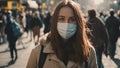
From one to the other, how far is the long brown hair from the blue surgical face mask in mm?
29

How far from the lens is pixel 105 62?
1457 cm

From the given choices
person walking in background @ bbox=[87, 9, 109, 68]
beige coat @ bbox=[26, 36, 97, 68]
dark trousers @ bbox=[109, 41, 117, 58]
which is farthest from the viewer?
dark trousers @ bbox=[109, 41, 117, 58]

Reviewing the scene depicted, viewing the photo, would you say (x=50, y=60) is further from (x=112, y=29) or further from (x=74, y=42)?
(x=112, y=29)

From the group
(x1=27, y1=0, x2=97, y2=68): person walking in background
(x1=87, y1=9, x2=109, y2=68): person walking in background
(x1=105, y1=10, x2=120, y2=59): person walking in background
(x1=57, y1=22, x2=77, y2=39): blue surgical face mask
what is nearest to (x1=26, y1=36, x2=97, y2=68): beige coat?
(x1=27, y1=0, x2=97, y2=68): person walking in background

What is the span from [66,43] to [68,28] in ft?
0.45

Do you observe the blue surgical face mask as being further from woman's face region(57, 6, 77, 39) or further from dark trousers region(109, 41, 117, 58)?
dark trousers region(109, 41, 117, 58)

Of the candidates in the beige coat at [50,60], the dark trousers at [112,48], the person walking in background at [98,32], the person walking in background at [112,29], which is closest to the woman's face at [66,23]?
the beige coat at [50,60]

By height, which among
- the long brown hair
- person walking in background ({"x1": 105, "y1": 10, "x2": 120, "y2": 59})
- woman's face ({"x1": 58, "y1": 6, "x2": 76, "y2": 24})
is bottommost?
person walking in background ({"x1": 105, "y1": 10, "x2": 120, "y2": 59})

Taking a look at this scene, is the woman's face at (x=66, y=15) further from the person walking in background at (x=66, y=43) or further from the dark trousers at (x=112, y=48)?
the dark trousers at (x=112, y=48)

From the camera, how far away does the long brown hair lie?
377cm

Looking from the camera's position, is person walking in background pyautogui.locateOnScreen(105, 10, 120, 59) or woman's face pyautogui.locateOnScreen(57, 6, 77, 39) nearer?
woman's face pyautogui.locateOnScreen(57, 6, 77, 39)

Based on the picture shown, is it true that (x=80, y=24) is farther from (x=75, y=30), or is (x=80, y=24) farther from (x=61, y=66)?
(x=61, y=66)

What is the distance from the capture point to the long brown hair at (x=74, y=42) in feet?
12.4

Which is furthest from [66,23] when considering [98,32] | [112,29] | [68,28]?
[112,29]
